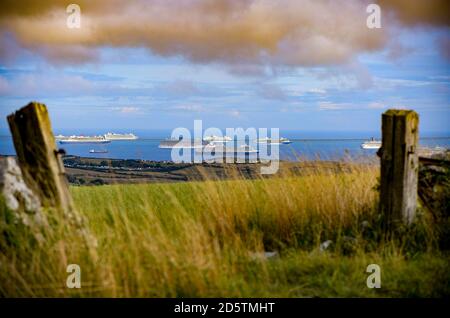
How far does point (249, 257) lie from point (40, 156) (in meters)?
2.71

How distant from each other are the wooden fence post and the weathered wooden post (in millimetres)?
4091

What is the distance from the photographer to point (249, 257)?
247 inches

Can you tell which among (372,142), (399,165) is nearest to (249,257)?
(399,165)

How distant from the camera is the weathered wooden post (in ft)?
23.3

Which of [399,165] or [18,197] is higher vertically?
[399,165]

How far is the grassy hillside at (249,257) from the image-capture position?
534 centimetres

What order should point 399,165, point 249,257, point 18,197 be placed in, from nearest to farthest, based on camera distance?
point 18,197
point 249,257
point 399,165

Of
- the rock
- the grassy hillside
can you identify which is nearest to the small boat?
the grassy hillside

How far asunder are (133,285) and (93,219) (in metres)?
3.40

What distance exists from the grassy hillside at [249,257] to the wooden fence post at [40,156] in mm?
331

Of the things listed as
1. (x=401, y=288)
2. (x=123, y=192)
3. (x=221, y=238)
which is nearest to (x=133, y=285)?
(x=221, y=238)

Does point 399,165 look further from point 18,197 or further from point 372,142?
point 372,142

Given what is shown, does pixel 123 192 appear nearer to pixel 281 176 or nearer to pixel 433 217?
pixel 281 176

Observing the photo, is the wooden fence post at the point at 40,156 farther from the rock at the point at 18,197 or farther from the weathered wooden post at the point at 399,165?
the weathered wooden post at the point at 399,165
